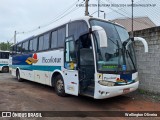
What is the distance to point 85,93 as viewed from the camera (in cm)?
634

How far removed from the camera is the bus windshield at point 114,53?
5.93 metres

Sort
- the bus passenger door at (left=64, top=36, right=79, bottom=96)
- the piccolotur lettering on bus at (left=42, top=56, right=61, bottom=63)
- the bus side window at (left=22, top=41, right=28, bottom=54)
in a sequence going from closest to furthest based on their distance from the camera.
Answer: the bus passenger door at (left=64, top=36, right=79, bottom=96) → the piccolotur lettering on bus at (left=42, top=56, right=61, bottom=63) → the bus side window at (left=22, top=41, right=28, bottom=54)

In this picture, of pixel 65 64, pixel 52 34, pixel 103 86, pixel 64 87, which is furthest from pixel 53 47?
pixel 103 86

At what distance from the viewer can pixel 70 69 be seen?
7.07 meters

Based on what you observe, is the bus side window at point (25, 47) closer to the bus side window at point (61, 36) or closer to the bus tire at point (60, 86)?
the bus side window at point (61, 36)

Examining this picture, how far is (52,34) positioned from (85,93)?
3.89 meters

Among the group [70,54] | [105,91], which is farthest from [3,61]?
[105,91]

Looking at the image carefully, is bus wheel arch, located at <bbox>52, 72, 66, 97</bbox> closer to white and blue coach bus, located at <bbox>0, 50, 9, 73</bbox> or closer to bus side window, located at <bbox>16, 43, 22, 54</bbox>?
bus side window, located at <bbox>16, 43, 22, 54</bbox>

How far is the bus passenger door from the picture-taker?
6.75m

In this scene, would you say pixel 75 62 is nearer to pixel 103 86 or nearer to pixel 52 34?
pixel 103 86

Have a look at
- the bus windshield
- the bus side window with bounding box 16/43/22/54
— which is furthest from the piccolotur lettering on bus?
the bus side window with bounding box 16/43/22/54

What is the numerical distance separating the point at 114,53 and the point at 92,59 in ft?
2.57

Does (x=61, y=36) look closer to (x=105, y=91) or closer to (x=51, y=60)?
(x=51, y=60)

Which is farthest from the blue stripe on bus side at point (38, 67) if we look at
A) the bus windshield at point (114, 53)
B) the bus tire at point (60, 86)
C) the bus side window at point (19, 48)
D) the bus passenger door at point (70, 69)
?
the bus windshield at point (114, 53)
